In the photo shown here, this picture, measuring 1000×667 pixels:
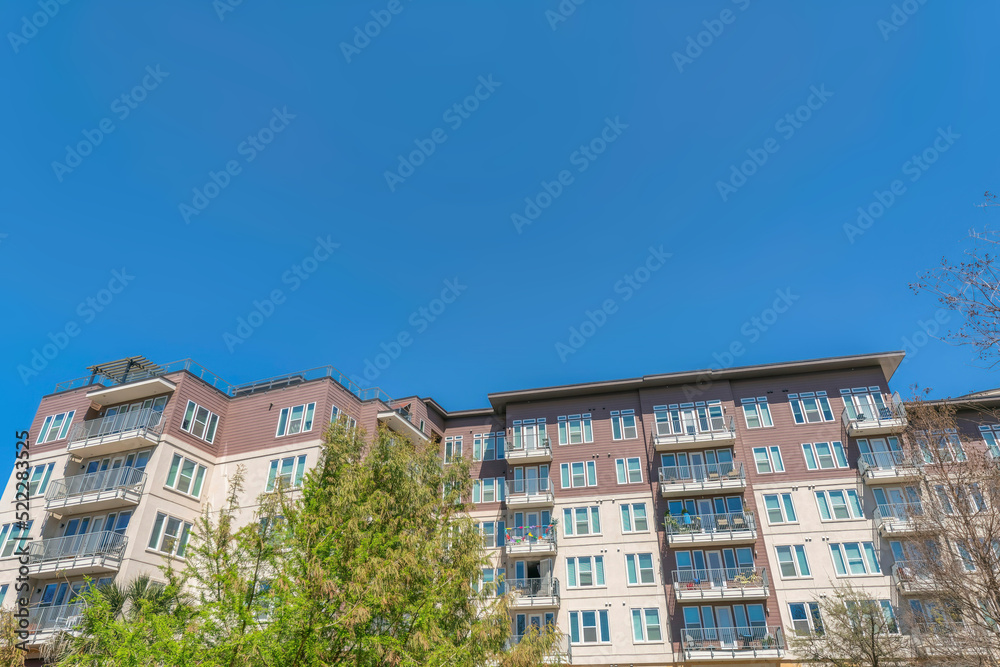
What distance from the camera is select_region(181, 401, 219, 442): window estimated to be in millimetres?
35781

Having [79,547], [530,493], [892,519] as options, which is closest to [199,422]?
[79,547]

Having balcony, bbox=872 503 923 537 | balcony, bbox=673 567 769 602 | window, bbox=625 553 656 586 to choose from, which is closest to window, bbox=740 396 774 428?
balcony, bbox=872 503 923 537

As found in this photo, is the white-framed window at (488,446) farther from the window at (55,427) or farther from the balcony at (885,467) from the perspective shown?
the window at (55,427)

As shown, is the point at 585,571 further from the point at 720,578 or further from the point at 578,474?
the point at 720,578

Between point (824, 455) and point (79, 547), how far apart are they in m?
40.0

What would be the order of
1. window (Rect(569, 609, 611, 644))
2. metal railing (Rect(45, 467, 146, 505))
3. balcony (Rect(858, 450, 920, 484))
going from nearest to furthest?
metal railing (Rect(45, 467, 146, 505)), balcony (Rect(858, 450, 920, 484)), window (Rect(569, 609, 611, 644))

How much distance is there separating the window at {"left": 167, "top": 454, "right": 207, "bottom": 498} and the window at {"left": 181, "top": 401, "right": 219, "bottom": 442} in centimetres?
169

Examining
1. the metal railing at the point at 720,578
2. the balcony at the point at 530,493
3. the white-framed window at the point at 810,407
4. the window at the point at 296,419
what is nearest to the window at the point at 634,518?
the metal railing at the point at 720,578

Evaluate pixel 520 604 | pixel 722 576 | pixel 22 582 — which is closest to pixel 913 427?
pixel 722 576

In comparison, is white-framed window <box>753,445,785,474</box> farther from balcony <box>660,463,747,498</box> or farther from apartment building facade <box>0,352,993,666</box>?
balcony <box>660,463,747,498</box>

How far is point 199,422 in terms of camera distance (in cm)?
3644

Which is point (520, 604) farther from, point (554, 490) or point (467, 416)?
point (467, 416)

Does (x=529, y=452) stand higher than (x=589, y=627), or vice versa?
(x=529, y=452)

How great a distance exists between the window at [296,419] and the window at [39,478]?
13087 millimetres
